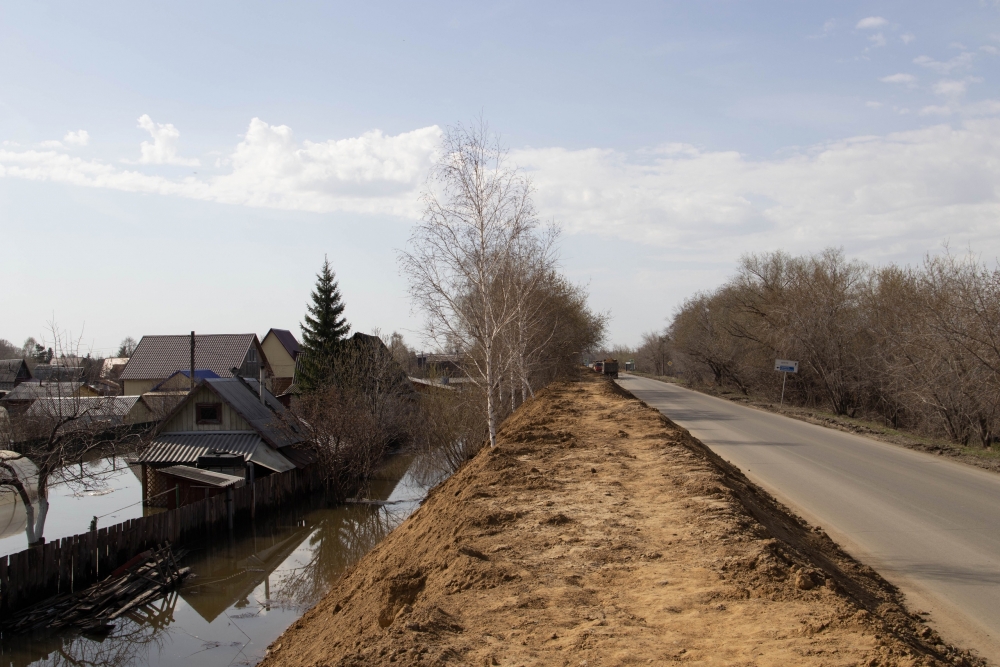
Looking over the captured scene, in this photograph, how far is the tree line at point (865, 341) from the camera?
22656mm

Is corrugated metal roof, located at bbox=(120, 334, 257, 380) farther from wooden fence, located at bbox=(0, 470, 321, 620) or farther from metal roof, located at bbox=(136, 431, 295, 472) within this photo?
wooden fence, located at bbox=(0, 470, 321, 620)

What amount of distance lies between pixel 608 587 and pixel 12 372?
290 ft

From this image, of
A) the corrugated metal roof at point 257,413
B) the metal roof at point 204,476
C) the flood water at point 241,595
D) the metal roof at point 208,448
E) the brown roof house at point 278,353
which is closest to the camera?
the flood water at point 241,595

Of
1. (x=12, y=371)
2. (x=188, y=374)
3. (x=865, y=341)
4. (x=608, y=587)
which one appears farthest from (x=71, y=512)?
(x=12, y=371)

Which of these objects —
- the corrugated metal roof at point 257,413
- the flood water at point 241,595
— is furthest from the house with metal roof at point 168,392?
the flood water at point 241,595

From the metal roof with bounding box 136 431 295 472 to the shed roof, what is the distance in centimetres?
4116

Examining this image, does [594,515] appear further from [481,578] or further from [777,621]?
[777,621]

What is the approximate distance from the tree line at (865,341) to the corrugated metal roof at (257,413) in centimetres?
2469

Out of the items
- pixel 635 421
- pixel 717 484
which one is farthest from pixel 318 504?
pixel 717 484

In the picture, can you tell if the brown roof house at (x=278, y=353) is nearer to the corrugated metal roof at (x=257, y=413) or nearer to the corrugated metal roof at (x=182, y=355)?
the corrugated metal roof at (x=182, y=355)

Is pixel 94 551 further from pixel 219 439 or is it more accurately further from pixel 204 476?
pixel 219 439

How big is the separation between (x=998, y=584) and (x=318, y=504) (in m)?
25.7

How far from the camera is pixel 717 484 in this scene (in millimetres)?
9586

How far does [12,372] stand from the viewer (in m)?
77.1
